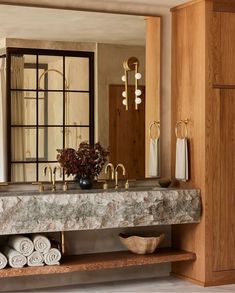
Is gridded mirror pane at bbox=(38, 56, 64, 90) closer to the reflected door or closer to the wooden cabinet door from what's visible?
the reflected door

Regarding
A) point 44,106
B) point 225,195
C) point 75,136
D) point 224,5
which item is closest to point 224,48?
point 224,5

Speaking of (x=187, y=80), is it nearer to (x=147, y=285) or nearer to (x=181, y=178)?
(x=181, y=178)

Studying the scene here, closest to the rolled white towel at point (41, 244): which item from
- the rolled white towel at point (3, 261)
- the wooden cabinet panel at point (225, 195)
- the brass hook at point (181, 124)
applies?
the rolled white towel at point (3, 261)

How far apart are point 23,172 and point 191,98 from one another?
1.50m

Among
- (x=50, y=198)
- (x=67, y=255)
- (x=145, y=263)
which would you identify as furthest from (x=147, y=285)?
(x=50, y=198)

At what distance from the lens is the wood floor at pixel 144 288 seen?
5.59 metres

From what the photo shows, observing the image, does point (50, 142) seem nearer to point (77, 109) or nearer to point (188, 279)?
point (77, 109)

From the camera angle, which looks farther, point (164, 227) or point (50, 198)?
point (164, 227)

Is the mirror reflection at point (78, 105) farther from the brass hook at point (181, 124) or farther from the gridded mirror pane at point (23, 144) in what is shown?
the brass hook at point (181, 124)

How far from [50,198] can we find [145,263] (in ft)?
3.29

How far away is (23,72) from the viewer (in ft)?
18.3

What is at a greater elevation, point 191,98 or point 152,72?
point 152,72

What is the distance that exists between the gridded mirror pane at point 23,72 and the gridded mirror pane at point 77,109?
0.32 metres

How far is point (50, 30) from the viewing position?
221 inches
